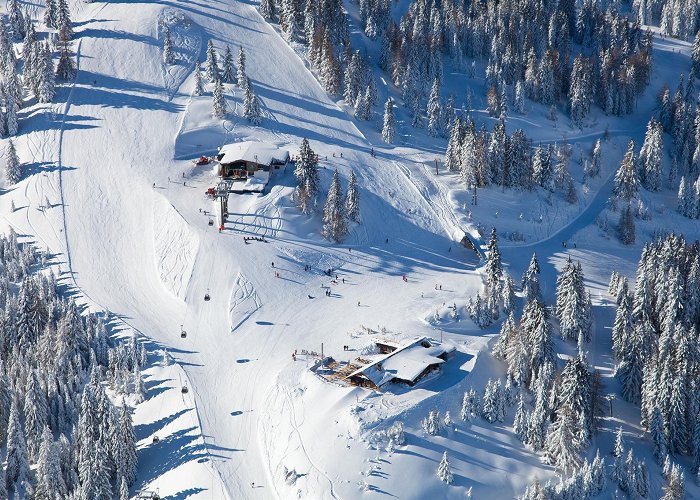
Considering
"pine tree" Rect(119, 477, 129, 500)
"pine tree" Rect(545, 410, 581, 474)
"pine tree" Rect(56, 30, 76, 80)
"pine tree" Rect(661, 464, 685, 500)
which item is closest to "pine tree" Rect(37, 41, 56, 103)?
"pine tree" Rect(56, 30, 76, 80)

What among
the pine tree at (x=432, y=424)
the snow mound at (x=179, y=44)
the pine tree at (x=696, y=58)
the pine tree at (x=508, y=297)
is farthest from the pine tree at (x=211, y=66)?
the pine tree at (x=696, y=58)

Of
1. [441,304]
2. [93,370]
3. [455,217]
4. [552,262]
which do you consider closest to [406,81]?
[455,217]

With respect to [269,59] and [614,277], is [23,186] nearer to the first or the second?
[269,59]

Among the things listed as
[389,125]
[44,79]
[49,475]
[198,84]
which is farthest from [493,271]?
[44,79]

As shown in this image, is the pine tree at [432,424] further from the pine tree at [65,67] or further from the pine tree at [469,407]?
the pine tree at [65,67]

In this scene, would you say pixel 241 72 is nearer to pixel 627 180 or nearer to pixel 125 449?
pixel 627 180

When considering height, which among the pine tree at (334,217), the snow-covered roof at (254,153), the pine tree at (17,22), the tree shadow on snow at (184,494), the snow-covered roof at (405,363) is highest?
the pine tree at (17,22)
